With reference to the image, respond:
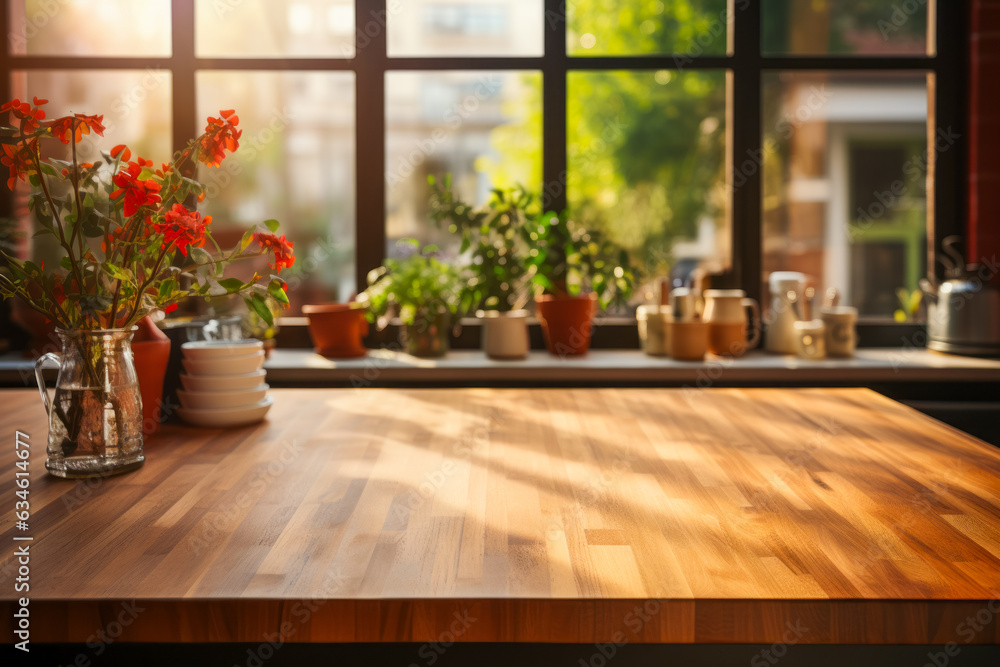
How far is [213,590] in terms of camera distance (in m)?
0.75

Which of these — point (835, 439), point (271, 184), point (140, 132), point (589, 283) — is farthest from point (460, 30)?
point (835, 439)

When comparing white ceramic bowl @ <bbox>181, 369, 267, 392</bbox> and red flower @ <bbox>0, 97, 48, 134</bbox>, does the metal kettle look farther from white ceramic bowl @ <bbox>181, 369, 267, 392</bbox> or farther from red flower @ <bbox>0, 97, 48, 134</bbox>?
red flower @ <bbox>0, 97, 48, 134</bbox>

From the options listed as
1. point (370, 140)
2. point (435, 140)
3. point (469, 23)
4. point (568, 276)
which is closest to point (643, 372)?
point (568, 276)

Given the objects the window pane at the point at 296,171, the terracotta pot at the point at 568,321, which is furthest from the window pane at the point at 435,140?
the terracotta pot at the point at 568,321

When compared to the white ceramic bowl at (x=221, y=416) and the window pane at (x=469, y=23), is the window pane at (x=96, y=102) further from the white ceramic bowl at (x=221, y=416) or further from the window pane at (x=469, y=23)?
the white ceramic bowl at (x=221, y=416)

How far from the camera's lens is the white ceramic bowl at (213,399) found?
1.48 metres

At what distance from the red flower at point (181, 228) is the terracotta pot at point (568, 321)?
1901 mm

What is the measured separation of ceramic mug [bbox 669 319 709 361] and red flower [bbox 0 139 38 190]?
206 centimetres

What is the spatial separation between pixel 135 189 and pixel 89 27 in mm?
2803

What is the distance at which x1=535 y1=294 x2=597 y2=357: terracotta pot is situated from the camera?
291 centimetres

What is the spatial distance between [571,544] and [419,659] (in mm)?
287

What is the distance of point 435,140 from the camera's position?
3258 mm

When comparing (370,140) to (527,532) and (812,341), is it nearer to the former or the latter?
(812,341)

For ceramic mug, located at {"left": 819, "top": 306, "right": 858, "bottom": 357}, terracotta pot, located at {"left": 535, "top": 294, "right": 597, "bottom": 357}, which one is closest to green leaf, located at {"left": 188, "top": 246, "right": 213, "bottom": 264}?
terracotta pot, located at {"left": 535, "top": 294, "right": 597, "bottom": 357}
